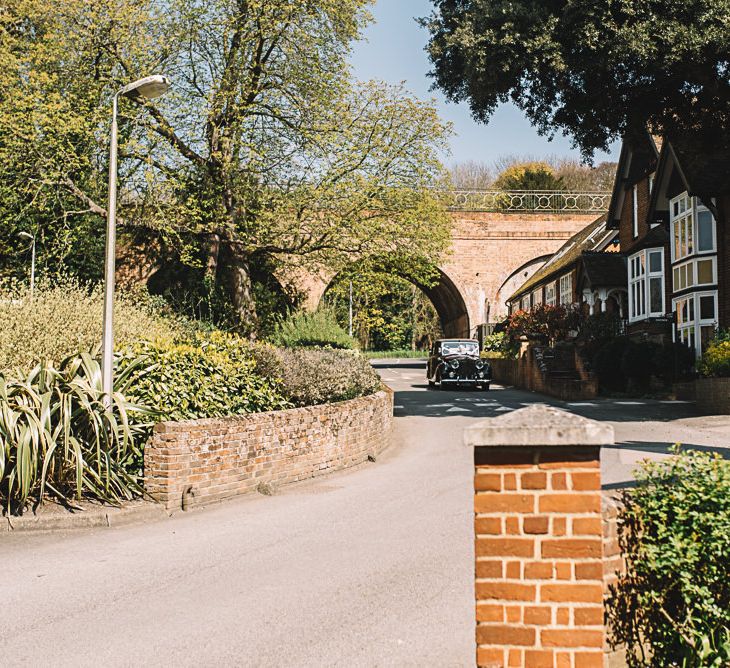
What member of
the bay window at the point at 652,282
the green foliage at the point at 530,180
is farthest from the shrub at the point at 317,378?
the green foliage at the point at 530,180

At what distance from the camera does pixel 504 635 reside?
11.3ft

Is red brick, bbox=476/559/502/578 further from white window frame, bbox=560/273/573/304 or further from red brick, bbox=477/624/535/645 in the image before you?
white window frame, bbox=560/273/573/304

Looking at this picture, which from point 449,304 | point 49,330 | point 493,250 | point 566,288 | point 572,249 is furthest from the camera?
point 449,304

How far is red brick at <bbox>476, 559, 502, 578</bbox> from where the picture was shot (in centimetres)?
346

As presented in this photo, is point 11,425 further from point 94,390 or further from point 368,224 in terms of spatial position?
point 368,224

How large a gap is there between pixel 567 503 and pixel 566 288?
3946 centimetres

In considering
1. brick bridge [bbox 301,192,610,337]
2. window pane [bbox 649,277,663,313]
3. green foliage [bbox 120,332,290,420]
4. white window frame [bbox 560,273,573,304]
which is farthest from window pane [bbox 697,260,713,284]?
brick bridge [bbox 301,192,610,337]

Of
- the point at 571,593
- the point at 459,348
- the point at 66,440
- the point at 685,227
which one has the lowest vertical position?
the point at 571,593

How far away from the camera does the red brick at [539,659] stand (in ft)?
11.1

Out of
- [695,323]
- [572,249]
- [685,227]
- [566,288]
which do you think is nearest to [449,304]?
[572,249]

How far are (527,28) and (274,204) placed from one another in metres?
7.90

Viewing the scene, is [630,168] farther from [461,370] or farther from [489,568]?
[489,568]

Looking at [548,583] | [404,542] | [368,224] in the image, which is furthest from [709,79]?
[548,583]

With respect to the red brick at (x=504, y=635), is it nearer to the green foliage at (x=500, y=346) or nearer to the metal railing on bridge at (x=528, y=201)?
the green foliage at (x=500, y=346)
